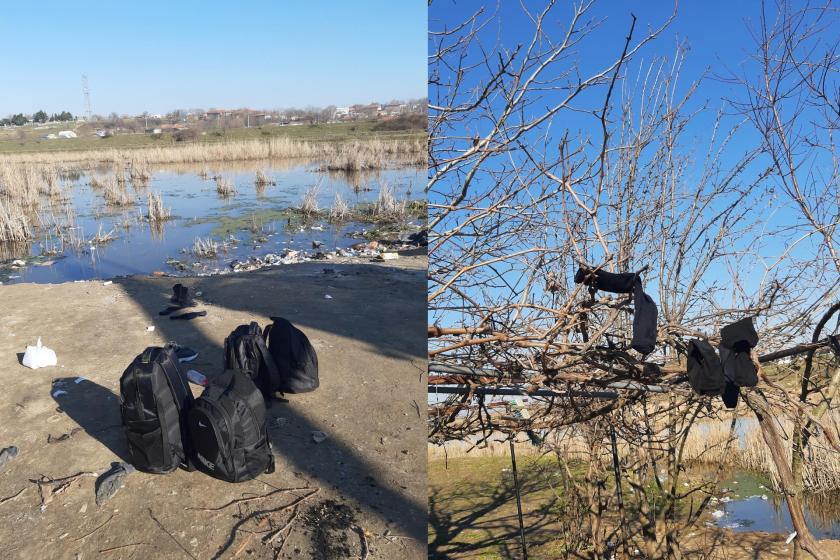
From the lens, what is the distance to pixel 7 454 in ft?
8.09

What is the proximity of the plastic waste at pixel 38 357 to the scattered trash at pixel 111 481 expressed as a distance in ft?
4.45

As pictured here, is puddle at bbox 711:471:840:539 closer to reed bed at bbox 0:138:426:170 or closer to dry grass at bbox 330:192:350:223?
dry grass at bbox 330:192:350:223

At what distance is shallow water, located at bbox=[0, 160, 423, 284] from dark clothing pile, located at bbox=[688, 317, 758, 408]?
22.4ft

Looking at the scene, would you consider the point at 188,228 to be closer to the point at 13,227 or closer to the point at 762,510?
the point at 13,227

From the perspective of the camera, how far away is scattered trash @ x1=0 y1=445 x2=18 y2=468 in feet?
8.02

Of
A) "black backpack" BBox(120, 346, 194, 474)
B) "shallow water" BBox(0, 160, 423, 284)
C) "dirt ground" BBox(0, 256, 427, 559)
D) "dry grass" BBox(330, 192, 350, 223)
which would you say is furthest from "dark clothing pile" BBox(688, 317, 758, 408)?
"dry grass" BBox(330, 192, 350, 223)

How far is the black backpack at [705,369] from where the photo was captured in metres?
1.02

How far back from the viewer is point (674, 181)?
1845 millimetres

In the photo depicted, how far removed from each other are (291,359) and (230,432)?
75 centimetres

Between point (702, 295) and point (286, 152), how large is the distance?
17335 millimetres

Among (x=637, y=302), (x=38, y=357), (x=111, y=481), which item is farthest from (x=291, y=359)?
(x=637, y=302)

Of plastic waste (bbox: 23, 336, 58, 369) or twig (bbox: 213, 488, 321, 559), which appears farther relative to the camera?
plastic waste (bbox: 23, 336, 58, 369)

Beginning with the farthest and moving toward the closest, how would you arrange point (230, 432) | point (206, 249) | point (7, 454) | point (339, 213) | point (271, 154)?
point (271, 154), point (339, 213), point (206, 249), point (7, 454), point (230, 432)

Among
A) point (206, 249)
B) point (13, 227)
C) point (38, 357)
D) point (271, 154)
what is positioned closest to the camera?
point (38, 357)
